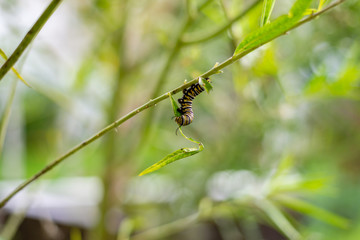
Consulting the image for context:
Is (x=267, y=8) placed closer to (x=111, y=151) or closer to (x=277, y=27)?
(x=277, y=27)

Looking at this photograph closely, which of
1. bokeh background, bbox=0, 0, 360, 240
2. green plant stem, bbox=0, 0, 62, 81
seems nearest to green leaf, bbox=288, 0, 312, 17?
green plant stem, bbox=0, 0, 62, 81

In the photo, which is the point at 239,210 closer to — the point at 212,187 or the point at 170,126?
the point at 212,187

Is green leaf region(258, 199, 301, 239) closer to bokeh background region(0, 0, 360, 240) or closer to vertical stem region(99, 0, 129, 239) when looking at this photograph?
bokeh background region(0, 0, 360, 240)

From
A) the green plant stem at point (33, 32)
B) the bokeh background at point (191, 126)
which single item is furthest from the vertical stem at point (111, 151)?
the green plant stem at point (33, 32)

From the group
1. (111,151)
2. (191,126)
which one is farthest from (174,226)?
(191,126)

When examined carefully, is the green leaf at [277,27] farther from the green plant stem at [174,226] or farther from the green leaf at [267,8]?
the green plant stem at [174,226]

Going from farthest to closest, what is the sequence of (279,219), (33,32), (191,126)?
(191,126)
(279,219)
(33,32)
